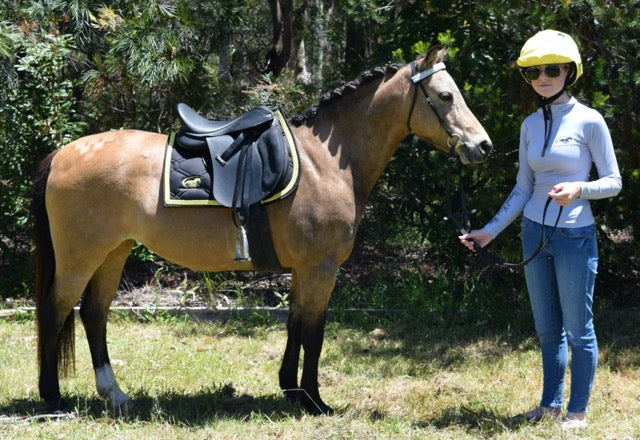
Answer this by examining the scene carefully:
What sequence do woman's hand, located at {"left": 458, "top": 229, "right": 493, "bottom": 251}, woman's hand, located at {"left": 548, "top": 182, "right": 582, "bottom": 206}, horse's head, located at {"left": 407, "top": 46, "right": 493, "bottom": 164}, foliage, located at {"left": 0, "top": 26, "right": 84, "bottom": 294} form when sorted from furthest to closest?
foliage, located at {"left": 0, "top": 26, "right": 84, "bottom": 294}, horse's head, located at {"left": 407, "top": 46, "right": 493, "bottom": 164}, woman's hand, located at {"left": 458, "top": 229, "right": 493, "bottom": 251}, woman's hand, located at {"left": 548, "top": 182, "right": 582, "bottom": 206}

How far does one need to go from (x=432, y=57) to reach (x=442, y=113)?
1.02 feet

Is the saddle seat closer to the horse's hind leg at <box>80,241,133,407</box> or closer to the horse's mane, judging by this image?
the horse's mane

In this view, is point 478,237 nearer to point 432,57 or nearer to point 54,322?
point 432,57

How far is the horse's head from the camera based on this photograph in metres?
4.07

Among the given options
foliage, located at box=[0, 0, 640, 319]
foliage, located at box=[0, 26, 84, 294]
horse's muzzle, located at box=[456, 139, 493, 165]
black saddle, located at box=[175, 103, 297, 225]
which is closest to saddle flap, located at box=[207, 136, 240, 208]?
black saddle, located at box=[175, 103, 297, 225]

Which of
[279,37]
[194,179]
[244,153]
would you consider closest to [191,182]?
[194,179]

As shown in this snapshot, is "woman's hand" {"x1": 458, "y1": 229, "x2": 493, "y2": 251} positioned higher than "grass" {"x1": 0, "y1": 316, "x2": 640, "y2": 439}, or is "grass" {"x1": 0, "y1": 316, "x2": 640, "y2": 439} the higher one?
"woman's hand" {"x1": 458, "y1": 229, "x2": 493, "y2": 251}

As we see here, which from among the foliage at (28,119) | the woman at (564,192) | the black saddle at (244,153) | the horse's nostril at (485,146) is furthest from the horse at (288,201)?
the foliage at (28,119)

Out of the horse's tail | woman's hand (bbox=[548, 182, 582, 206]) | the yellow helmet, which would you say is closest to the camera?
woman's hand (bbox=[548, 182, 582, 206])

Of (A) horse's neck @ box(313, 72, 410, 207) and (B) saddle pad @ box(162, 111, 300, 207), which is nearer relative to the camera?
(B) saddle pad @ box(162, 111, 300, 207)

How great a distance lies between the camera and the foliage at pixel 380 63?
Result: 570 centimetres

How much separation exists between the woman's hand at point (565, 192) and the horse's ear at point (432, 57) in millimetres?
1037

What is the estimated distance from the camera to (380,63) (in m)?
6.55

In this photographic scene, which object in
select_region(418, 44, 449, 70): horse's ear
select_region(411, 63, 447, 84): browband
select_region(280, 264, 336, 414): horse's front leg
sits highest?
select_region(418, 44, 449, 70): horse's ear
